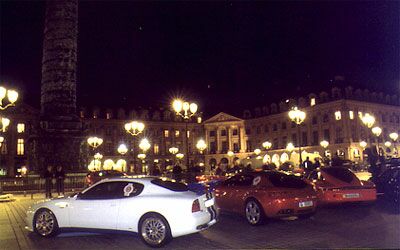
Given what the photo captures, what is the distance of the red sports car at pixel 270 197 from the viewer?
10.9 metres

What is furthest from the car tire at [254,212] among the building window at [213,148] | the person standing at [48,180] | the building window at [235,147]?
the building window at [213,148]

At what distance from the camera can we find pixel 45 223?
10117 mm

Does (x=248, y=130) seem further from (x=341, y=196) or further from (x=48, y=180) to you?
(x=341, y=196)

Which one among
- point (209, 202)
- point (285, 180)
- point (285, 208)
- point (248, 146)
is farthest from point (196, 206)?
point (248, 146)

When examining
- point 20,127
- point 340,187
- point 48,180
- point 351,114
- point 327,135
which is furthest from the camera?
point 20,127

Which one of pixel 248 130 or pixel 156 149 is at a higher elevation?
pixel 248 130

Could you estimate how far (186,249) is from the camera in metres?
8.40

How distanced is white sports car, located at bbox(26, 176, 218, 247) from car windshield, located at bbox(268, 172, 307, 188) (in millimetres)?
2360

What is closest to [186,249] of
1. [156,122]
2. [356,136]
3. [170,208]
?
[170,208]

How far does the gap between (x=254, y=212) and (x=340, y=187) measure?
3.42 m

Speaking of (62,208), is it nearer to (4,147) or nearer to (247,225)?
(247,225)

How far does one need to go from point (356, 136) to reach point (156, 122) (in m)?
43.0

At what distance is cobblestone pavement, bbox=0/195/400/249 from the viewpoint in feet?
28.2

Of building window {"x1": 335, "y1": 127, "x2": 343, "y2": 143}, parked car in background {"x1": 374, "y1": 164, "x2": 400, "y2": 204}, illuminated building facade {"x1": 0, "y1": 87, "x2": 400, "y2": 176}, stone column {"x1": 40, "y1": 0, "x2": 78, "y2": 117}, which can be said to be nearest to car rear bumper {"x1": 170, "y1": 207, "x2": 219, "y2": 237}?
parked car in background {"x1": 374, "y1": 164, "x2": 400, "y2": 204}
